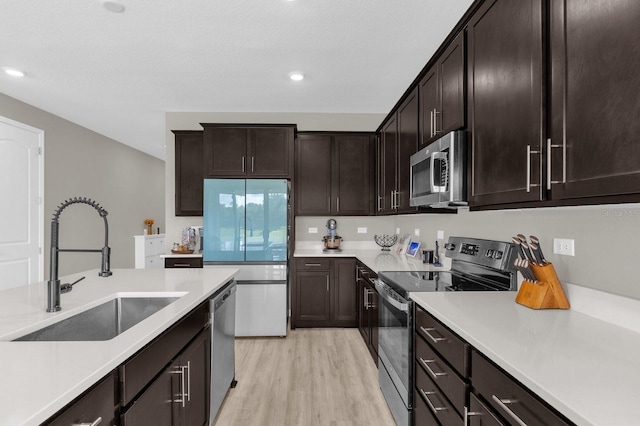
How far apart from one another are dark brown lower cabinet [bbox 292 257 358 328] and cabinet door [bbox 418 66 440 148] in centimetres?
191

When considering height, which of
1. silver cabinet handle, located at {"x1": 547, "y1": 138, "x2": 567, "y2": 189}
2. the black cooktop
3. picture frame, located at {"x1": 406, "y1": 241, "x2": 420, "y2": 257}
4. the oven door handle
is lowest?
the oven door handle

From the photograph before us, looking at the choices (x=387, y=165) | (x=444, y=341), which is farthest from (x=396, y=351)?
(x=387, y=165)

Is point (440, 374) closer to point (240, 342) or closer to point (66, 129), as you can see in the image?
point (240, 342)

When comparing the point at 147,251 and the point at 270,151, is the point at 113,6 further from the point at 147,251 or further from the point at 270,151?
the point at 147,251

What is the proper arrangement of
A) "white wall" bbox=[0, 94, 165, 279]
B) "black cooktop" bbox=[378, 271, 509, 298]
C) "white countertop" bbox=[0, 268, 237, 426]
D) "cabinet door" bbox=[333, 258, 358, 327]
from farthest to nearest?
"white wall" bbox=[0, 94, 165, 279] < "cabinet door" bbox=[333, 258, 358, 327] < "black cooktop" bbox=[378, 271, 509, 298] < "white countertop" bbox=[0, 268, 237, 426]

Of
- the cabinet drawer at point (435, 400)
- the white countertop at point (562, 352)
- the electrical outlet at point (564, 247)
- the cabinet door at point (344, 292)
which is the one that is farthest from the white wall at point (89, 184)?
the electrical outlet at point (564, 247)

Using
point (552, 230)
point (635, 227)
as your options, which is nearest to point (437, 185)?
point (552, 230)

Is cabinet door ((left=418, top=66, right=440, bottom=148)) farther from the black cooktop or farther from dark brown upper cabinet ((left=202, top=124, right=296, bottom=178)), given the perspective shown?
dark brown upper cabinet ((left=202, top=124, right=296, bottom=178))

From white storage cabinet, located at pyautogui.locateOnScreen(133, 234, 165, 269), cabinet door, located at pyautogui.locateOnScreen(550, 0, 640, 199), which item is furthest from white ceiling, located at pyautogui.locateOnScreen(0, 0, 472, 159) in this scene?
white storage cabinet, located at pyautogui.locateOnScreen(133, 234, 165, 269)

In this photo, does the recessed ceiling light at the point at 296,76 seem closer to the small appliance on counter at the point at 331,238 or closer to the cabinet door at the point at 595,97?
the small appliance on counter at the point at 331,238

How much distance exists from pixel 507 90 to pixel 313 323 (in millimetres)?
3224

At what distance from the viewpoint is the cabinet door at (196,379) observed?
157 cm

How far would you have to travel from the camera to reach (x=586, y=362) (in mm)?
940

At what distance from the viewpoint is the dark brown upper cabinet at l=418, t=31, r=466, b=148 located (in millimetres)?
1826
